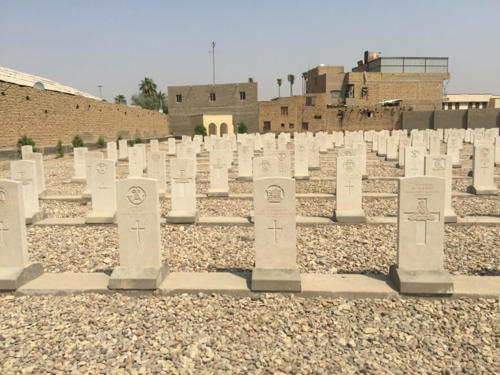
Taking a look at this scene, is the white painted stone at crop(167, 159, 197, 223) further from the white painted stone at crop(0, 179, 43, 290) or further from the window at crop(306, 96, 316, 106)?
the window at crop(306, 96, 316, 106)

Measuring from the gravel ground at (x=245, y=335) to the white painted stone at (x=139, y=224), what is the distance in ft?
1.49

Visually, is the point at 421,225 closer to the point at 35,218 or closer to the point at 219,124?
the point at 35,218

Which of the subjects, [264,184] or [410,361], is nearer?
[410,361]

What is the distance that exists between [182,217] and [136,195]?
9.82 feet

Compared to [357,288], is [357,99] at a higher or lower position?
higher

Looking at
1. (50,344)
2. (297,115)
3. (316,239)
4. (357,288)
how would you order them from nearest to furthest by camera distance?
(50,344), (357,288), (316,239), (297,115)

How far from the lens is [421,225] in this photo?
4.56 meters

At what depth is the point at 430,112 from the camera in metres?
41.4

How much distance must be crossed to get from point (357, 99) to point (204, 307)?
163 feet

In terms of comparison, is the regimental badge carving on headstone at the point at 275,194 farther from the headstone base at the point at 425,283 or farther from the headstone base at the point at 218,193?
the headstone base at the point at 218,193

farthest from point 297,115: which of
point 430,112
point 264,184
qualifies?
point 264,184

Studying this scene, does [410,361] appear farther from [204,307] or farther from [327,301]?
[204,307]

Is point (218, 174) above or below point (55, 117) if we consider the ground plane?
below

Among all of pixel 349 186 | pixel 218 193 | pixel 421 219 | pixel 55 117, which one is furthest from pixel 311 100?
pixel 421 219
